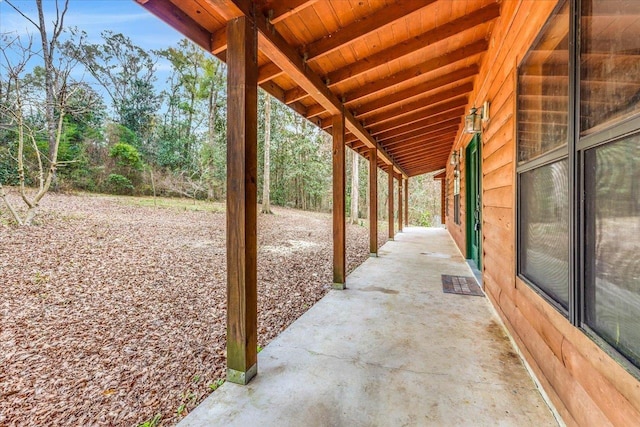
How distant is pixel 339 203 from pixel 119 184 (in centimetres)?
1299

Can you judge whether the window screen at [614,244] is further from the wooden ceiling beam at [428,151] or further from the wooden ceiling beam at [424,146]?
the wooden ceiling beam at [428,151]

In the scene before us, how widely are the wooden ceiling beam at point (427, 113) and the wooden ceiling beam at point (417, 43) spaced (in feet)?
6.44

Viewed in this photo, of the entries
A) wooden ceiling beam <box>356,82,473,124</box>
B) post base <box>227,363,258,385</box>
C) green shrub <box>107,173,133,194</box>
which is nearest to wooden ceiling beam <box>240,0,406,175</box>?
wooden ceiling beam <box>356,82,473,124</box>

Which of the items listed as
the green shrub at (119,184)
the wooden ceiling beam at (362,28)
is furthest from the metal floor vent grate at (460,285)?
the green shrub at (119,184)

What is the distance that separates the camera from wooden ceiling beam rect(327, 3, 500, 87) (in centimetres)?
255

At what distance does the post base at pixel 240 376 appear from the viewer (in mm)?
1842

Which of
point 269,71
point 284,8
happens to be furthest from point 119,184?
point 284,8

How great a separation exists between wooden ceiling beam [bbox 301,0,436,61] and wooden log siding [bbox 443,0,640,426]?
0.80 m

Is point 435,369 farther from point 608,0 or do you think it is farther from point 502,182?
point 608,0

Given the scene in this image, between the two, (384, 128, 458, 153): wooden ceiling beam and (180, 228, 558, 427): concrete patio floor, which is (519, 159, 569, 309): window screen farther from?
(384, 128, 458, 153): wooden ceiling beam

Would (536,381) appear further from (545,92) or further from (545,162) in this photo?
(545,92)

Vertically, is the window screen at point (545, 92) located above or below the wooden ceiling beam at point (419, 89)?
below

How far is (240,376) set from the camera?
1.85 m

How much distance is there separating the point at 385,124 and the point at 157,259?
16.0 ft
